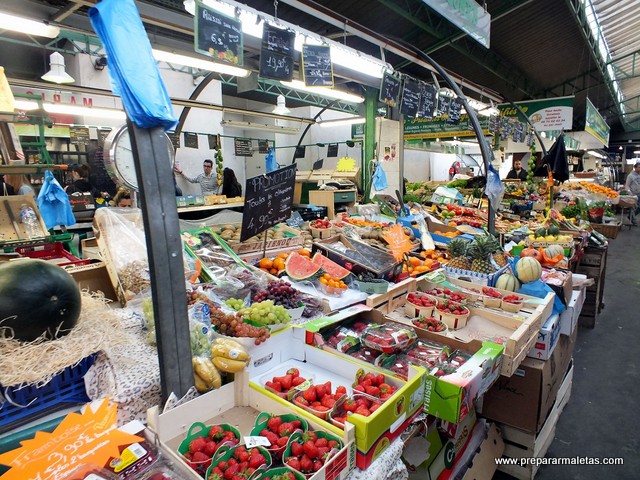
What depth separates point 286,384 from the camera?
5.88ft

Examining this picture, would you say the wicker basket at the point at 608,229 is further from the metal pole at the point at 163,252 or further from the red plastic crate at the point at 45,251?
the red plastic crate at the point at 45,251

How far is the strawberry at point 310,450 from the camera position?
1.34m

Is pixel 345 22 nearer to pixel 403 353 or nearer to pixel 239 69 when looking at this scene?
pixel 239 69

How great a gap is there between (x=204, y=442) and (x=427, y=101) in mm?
6951

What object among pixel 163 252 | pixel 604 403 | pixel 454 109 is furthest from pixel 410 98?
pixel 163 252

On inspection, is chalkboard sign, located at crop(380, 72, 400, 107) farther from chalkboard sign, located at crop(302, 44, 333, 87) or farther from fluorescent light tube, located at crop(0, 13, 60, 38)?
fluorescent light tube, located at crop(0, 13, 60, 38)

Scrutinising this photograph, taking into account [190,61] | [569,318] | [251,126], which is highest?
[190,61]

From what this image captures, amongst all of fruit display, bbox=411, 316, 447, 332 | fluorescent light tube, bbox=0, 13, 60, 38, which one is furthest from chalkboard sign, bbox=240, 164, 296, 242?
fluorescent light tube, bbox=0, 13, 60, 38

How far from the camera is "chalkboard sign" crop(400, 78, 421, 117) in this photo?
21.1 feet

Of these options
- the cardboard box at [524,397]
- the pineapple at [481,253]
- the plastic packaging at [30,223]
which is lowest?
the cardboard box at [524,397]

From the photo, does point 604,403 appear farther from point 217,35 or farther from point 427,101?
point 427,101

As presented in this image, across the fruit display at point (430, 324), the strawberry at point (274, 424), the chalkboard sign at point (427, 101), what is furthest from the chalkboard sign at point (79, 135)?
the strawberry at point (274, 424)

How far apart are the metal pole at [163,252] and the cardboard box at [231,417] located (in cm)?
9

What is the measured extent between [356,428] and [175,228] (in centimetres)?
95
